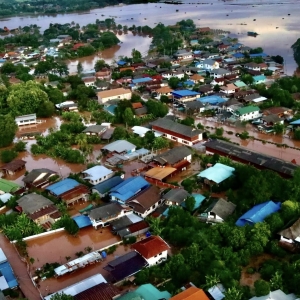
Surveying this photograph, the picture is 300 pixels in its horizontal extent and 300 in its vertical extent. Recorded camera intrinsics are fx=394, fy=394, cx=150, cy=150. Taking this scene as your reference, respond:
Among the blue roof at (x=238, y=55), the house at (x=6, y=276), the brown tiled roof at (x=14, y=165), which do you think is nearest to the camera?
the house at (x=6, y=276)

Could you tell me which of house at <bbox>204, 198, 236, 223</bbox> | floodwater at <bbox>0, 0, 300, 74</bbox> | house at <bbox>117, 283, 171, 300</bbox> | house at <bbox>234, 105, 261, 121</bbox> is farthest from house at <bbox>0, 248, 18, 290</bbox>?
floodwater at <bbox>0, 0, 300, 74</bbox>

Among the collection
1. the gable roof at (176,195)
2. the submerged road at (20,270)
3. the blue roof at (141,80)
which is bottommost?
the submerged road at (20,270)

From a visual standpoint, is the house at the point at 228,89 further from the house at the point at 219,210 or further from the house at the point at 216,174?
the house at the point at 219,210

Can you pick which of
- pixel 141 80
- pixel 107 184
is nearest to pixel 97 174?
pixel 107 184

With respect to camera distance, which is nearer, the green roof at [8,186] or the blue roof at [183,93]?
the green roof at [8,186]

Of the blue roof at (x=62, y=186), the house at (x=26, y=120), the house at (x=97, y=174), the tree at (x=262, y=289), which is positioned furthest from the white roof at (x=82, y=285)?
the house at (x=26, y=120)

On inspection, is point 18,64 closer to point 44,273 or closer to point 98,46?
point 98,46

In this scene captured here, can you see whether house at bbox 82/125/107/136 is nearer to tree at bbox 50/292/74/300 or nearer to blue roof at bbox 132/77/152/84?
blue roof at bbox 132/77/152/84
